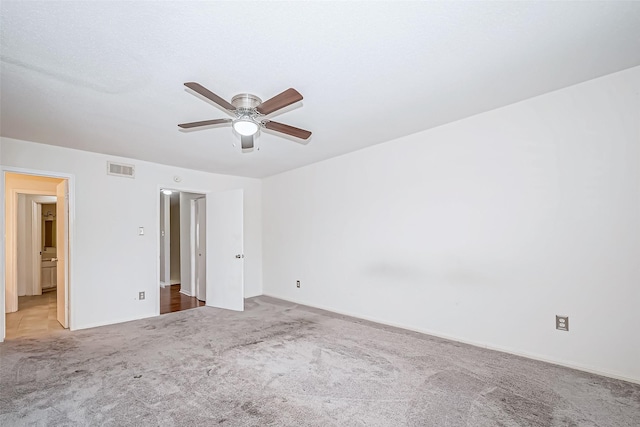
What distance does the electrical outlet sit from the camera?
2.60 m

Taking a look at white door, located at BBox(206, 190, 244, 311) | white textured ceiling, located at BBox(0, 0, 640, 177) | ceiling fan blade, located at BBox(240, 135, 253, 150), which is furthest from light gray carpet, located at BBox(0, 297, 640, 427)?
white textured ceiling, located at BBox(0, 0, 640, 177)

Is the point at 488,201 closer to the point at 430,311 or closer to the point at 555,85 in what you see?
the point at 555,85

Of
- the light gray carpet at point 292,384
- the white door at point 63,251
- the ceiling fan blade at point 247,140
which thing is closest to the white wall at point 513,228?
the light gray carpet at point 292,384

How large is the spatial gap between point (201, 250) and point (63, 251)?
2165 mm

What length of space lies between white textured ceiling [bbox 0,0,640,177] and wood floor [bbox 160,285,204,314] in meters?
3.11

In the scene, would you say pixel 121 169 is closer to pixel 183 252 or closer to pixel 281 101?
pixel 183 252

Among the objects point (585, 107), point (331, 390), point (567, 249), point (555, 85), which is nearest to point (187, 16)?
point (331, 390)

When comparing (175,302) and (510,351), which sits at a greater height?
(510,351)

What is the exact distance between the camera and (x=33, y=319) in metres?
4.36

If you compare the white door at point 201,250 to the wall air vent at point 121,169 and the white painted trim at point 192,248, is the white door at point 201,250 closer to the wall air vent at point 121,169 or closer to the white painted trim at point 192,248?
the white painted trim at point 192,248

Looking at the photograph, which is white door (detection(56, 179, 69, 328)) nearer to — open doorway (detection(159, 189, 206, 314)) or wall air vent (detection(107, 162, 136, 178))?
wall air vent (detection(107, 162, 136, 178))

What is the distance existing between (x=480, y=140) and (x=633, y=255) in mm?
1547

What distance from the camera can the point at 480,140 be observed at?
10.2 feet

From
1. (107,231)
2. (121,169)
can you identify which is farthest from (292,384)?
(121,169)
